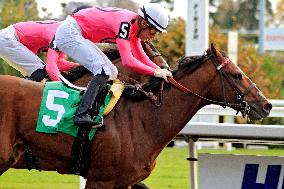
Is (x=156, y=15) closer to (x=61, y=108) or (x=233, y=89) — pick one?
(x=233, y=89)

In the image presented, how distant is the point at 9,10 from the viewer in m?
24.2

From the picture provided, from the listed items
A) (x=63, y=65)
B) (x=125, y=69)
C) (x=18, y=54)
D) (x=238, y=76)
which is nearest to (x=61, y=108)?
(x=238, y=76)

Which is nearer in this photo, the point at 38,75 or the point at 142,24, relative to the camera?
the point at 142,24

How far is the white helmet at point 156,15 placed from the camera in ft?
23.6

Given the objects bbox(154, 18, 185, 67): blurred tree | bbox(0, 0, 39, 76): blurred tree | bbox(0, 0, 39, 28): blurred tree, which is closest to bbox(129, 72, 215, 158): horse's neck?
bbox(154, 18, 185, 67): blurred tree

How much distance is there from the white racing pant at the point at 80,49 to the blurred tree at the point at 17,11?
15.7 metres

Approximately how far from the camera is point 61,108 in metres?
7.00

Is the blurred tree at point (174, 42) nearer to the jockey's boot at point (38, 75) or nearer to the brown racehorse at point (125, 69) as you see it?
the brown racehorse at point (125, 69)

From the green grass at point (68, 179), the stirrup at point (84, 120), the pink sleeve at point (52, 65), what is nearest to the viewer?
the stirrup at point (84, 120)

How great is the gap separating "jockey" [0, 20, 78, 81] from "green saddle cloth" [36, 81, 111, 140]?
1.31 m

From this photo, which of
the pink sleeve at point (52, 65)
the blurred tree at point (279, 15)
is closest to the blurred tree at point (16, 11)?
the blurred tree at point (279, 15)

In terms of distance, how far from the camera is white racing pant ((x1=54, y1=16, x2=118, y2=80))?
7.19 metres

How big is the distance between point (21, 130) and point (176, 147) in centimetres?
1150

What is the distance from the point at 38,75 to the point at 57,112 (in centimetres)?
122
